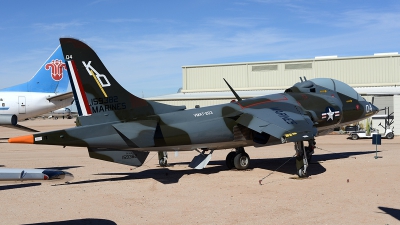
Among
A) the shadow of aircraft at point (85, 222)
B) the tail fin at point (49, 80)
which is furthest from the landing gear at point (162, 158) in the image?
the tail fin at point (49, 80)

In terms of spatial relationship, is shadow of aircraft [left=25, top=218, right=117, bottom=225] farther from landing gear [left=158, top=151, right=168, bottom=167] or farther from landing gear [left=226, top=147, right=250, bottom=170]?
landing gear [left=158, top=151, right=168, bottom=167]

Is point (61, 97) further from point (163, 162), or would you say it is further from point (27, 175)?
point (27, 175)

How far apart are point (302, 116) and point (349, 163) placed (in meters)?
4.01

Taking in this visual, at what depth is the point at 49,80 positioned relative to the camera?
35438mm

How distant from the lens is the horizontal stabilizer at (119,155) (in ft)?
48.1

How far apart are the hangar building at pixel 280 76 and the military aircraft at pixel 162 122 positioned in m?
25.0

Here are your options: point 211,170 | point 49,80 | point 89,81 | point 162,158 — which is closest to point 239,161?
point 211,170

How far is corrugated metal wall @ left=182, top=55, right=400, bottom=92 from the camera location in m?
44.8

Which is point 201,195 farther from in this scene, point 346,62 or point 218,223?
point 346,62

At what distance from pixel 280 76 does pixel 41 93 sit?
2510cm

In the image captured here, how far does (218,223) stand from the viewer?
31.9 ft

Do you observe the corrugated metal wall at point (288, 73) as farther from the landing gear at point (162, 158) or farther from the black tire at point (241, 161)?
the black tire at point (241, 161)

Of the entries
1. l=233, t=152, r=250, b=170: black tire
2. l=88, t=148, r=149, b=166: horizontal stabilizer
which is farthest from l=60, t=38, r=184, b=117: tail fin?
l=233, t=152, r=250, b=170: black tire

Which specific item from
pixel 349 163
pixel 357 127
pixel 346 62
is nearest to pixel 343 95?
pixel 349 163
